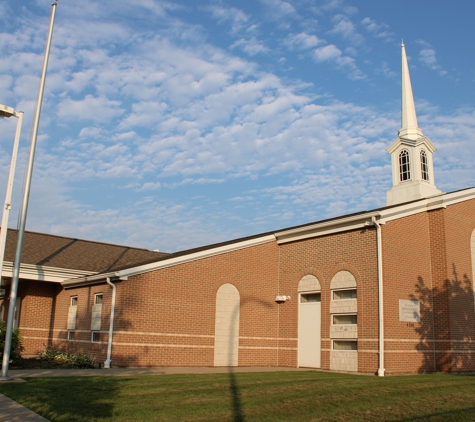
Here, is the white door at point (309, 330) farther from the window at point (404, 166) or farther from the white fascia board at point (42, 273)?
the white fascia board at point (42, 273)

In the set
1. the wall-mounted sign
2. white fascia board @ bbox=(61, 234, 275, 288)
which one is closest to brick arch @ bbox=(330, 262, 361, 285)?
the wall-mounted sign

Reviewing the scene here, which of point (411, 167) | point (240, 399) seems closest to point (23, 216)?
point (240, 399)

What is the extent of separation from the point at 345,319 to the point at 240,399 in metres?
9.03

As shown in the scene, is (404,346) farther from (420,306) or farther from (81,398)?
(81,398)

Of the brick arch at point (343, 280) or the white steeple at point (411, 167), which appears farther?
the white steeple at point (411, 167)

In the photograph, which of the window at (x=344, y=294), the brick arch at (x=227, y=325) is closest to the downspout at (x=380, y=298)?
the window at (x=344, y=294)

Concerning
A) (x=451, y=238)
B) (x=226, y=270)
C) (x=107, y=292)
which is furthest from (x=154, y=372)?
(x=451, y=238)

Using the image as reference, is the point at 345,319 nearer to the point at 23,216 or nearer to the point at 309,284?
the point at 309,284

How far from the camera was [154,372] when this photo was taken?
52.2ft

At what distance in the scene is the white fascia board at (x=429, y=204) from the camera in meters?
18.7

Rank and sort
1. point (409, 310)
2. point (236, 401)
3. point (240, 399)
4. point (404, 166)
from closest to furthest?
point (236, 401), point (240, 399), point (409, 310), point (404, 166)

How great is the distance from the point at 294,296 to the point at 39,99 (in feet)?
39.9

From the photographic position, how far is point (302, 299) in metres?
20.8

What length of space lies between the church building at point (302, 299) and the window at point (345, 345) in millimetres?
A: 44
